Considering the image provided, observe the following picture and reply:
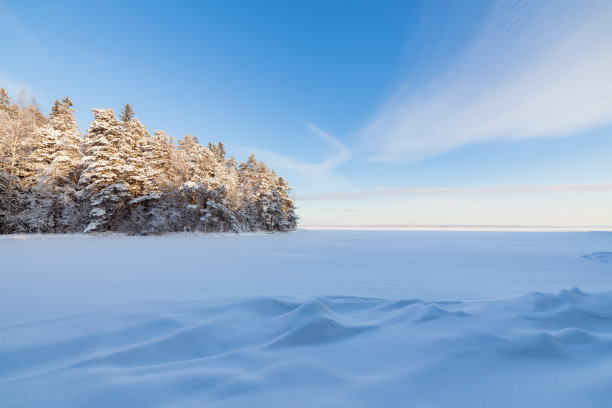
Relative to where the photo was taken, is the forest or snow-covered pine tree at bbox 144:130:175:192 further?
snow-covered pine tree at bbox 144:130:175:192

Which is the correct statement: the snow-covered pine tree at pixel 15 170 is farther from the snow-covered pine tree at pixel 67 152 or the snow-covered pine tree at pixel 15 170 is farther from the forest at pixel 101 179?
the snow-covered pine tree at pixel 67 152

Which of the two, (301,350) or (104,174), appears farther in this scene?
(104,174)

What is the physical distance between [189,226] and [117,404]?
79.6 feet

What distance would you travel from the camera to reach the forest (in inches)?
719

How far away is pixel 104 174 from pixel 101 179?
0.44 metres

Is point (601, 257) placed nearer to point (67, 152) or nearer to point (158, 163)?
point (158, 163)

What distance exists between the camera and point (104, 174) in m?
19.0

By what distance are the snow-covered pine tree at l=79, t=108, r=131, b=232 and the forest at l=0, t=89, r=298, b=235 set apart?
2.3 inches

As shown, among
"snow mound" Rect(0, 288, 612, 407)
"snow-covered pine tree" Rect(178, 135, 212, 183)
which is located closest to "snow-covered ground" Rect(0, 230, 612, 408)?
"snow mound" Rect(0, 288, 612, 407)

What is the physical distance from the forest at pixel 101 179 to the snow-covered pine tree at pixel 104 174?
60 mm

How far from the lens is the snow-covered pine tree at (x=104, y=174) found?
18766mm

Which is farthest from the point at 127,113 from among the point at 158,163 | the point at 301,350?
the point at 301,350

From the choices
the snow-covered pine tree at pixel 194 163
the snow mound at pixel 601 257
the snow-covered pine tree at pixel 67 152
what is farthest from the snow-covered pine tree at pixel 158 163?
the snow mound at pixel 601 257

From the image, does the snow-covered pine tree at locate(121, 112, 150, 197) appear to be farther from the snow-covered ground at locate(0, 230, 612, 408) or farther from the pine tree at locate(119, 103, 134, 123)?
the snow-covered ground at locate(0, 230, 612, 408)
